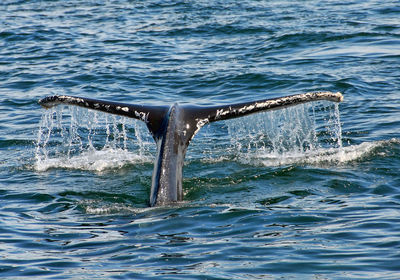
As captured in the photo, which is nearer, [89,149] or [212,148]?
[212,148]

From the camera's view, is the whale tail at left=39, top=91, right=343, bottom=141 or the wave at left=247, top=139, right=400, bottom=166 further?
the wave at left=247, top=139, right=400, bottom=166

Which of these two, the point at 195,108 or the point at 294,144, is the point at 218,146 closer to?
the point at 294,144

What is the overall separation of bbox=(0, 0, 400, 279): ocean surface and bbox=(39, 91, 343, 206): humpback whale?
31 centimetres

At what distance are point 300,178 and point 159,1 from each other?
1643 cm

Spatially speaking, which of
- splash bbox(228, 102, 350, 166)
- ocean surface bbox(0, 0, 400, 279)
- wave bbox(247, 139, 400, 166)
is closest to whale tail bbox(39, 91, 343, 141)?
ocean surface bbox(0, 0, 400, 279)

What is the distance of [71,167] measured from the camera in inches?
430

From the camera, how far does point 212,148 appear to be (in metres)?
11.7

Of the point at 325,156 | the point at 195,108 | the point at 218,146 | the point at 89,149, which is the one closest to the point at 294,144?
the point at 325,156

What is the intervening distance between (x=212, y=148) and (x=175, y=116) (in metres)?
2.91

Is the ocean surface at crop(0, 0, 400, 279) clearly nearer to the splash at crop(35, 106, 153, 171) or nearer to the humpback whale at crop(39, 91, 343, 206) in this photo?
the splash at crop(35, 106, 153, 171)

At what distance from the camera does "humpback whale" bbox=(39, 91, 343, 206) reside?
8.19 meters

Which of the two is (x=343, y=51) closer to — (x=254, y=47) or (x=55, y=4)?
(x=254, y=47)

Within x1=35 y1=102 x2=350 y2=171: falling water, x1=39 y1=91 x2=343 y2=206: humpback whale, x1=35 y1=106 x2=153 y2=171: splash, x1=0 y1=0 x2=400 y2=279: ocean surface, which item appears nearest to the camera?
x1=0 y1=0 x2=400 y2=279: ocean surface

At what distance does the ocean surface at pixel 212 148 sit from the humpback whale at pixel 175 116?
1.02 ft
